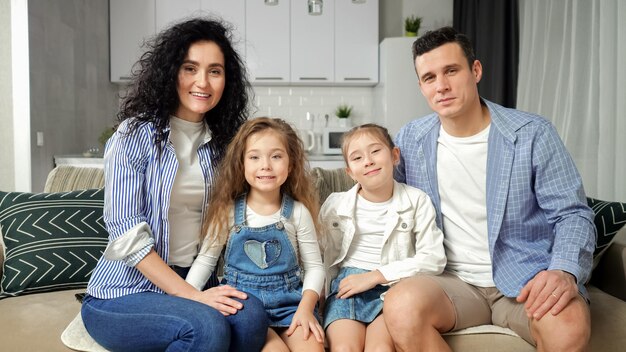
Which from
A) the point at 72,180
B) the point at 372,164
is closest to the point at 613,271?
the point at 372,164

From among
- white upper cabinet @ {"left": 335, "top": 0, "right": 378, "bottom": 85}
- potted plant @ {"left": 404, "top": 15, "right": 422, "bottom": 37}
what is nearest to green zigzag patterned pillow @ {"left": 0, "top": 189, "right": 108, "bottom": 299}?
white upper cabinet @ {"left": 335, "top": 0, "right": 378, "bottom": 85}

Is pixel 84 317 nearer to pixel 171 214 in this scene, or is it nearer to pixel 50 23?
pixel 171 214

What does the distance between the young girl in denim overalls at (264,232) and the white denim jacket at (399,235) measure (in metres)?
0.10

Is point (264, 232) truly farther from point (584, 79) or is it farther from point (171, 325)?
point (584, 79)

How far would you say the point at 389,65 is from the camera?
15.3ft

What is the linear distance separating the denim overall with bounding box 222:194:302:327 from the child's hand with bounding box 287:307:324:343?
76 mm

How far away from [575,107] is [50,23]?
11.1 ft

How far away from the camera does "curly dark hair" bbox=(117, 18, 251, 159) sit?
1.65 m

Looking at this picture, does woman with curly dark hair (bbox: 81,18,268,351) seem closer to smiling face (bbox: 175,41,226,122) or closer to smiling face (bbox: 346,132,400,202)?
smiling face (bbox: 175,41,226,122)

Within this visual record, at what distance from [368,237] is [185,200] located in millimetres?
555

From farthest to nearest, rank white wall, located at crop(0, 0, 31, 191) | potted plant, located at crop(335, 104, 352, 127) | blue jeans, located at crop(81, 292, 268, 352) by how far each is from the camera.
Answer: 1. potted plant, located at crop(335, 104, 352, 127)
2. white wall, located at crop(0, 0, 31, 191)
3. blue jeans, located at crop(81, 292, 268, 352)

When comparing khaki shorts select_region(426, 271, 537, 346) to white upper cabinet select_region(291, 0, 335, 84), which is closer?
khaki shorts select_region(426, 271, 537, 346)

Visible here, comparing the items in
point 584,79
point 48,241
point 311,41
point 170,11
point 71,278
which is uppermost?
point 170,11

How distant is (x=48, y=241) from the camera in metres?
1.95
